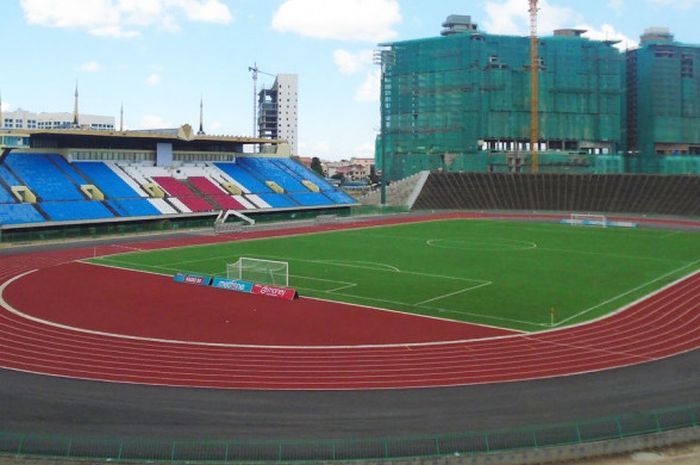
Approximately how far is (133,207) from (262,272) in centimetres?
3386

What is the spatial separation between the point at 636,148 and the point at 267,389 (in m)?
134

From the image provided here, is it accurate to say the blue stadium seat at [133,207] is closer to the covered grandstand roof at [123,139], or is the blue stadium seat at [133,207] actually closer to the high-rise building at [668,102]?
the covered grandstand roof at [123,139]

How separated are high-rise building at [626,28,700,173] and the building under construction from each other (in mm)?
7520

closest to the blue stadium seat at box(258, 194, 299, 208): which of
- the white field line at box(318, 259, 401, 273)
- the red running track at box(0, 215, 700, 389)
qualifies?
the white field line at box(318, 259, 401, 273)

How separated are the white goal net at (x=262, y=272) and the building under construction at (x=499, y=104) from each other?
83457 mm

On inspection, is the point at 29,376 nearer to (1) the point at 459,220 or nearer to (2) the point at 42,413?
(2) the point at 42,413

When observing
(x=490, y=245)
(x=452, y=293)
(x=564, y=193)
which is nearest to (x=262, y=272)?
(x=452, y=293)

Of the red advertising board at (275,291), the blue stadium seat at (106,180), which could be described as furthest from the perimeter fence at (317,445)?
the blue stadium seat at (106,180)

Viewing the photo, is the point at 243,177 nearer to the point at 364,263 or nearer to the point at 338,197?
the point at 338,197

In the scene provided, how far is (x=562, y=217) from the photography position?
82250 millimetres

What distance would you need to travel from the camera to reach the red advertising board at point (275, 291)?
109 ft

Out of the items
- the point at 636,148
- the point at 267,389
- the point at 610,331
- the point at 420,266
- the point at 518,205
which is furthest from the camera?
the point at 636,148

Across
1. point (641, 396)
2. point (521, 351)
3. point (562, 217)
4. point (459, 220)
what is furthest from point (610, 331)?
point (562, 217)

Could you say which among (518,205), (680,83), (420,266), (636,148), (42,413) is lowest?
(42,413)
